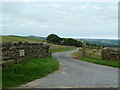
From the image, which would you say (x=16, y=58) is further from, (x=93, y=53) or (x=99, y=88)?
(x=93, y=53)

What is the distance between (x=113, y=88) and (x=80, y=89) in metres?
1.15

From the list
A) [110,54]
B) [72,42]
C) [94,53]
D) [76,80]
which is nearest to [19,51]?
[76,80]

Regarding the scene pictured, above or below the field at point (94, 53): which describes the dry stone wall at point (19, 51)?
above

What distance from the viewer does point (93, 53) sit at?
18094 millimetres

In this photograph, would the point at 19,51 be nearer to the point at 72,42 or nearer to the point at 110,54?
the point at 110,54

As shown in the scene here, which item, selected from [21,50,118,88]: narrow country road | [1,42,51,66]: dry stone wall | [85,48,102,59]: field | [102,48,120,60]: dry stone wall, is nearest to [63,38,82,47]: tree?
[85,48,102,59]: field

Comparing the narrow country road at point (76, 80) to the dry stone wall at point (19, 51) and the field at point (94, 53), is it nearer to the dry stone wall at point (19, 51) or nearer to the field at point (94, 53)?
the dry stone wall at point (19, 51)

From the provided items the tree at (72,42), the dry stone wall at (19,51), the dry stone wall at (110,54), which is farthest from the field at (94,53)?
the tree at (72,42)

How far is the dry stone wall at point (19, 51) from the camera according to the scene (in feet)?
30.2

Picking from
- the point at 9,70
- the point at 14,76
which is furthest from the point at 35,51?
the point at 14,76

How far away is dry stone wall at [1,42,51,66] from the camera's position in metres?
9.22

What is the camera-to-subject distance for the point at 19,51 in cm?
1095

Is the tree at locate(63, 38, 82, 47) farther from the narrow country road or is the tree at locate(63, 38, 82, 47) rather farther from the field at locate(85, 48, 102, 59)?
the narrow country road

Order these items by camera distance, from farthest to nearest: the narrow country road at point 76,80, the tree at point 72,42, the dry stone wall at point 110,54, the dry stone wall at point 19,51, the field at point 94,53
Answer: the tree at point 72,42 < the field at point 94,53 < the dry stone wall at point 110,54 < the dry stone wall at point 19,51 < the narrow country road at point 76,80
